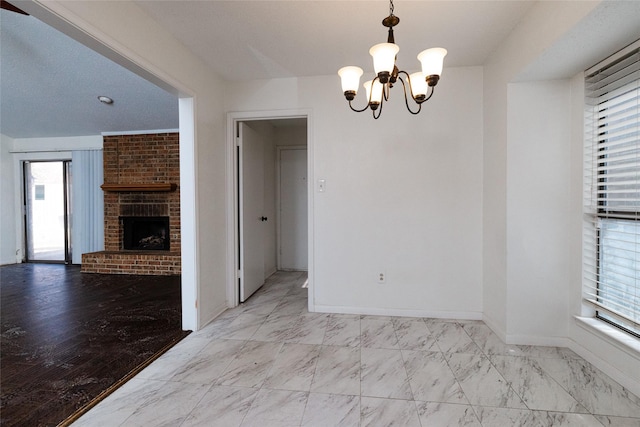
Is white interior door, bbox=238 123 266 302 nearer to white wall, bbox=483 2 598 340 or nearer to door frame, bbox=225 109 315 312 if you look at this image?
door frame, bbox=225 109 315 312

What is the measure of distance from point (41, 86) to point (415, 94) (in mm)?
4915

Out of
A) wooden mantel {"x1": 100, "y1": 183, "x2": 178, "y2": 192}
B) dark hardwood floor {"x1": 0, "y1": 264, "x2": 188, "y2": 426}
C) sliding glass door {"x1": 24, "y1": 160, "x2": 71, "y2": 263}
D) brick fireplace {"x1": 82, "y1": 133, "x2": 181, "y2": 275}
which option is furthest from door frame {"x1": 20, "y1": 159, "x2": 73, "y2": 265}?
wooden mantel {"x1": 100, "y1": 183, "x2": 178, "y2": 192}

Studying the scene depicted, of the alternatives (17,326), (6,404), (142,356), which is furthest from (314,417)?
(17,326)

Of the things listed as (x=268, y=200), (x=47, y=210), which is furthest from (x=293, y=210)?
(x=47, y=210)

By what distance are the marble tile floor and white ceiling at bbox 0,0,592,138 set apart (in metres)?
2.46

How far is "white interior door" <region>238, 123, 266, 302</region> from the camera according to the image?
3088 millimetres

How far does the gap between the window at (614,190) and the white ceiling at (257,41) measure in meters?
0.78

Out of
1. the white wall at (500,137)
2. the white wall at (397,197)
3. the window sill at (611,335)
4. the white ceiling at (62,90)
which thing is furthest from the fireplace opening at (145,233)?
the window sill at (611,335)

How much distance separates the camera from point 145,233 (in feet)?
16.3

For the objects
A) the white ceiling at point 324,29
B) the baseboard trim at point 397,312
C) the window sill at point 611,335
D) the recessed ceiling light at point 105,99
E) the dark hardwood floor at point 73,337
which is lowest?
the dark hardwood floor at point 73,337

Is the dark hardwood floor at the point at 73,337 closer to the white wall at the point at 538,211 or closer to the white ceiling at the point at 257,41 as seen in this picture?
the white ceiling at the point at 257,41

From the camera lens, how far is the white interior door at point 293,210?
458 cm

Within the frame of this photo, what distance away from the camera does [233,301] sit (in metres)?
3.01

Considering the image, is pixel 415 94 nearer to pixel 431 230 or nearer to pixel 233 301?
pixel 431 230
